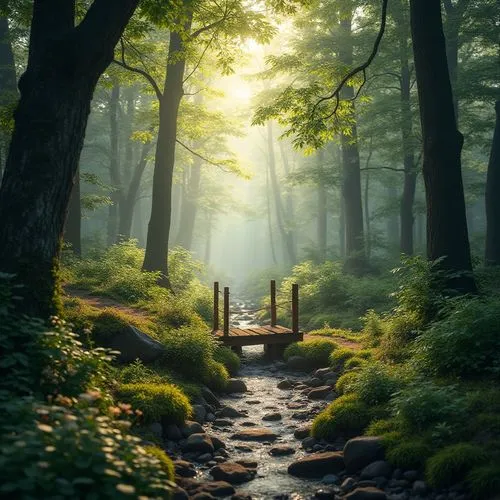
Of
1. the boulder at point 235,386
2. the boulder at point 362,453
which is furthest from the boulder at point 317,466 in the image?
the boulder at point 235,386

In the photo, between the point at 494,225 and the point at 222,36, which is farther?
the point at 494,225

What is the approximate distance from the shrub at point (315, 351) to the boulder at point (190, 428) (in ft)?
16.2

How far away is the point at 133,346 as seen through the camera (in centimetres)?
909

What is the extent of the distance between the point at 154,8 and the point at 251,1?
6.22m

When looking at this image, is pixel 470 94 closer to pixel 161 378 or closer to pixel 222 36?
pixel 222 36

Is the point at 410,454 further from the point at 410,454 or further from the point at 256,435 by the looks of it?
the point at 256,435

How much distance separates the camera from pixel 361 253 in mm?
22484

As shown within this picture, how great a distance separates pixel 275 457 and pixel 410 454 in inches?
78.6

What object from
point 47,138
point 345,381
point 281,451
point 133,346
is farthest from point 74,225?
point 281,451

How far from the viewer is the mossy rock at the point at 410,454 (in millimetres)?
5969

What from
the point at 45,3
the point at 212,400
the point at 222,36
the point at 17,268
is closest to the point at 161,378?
the point at 212,400

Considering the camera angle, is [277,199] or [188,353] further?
[277,199]

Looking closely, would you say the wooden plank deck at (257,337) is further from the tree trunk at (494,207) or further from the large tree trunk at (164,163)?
the tree trunk at (494,207)

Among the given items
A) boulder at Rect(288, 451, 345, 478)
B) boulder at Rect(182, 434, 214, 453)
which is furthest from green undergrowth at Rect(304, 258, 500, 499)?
boulder at Rect(182, 434, 214, 453)
